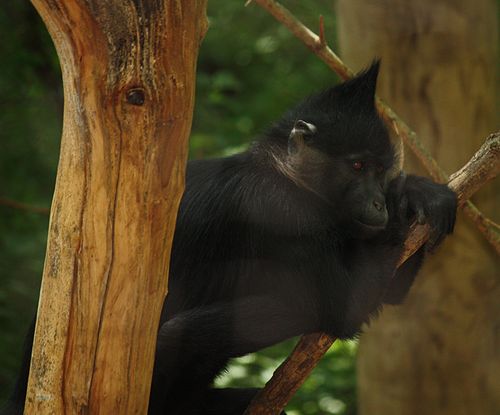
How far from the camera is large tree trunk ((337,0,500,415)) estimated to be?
5.84 metres

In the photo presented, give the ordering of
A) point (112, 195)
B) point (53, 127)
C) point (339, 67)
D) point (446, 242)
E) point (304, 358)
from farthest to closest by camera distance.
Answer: point (53, 127) < point (446, 242) < point (339, 67) < point (304, 358) < point (112, 195)

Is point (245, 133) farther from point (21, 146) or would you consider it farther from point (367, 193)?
point (367, 193)

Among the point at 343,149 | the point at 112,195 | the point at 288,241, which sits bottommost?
the point at 112,195

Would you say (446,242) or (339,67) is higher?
(339,67)

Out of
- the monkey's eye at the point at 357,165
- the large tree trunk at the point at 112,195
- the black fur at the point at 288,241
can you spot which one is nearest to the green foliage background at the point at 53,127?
the black fur at the point at 288,241

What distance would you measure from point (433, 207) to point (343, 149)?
0.60 metres

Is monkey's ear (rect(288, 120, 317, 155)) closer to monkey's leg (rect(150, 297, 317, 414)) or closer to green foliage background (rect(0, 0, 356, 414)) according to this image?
monkey's leg (rect(150, 297, 317, 414))

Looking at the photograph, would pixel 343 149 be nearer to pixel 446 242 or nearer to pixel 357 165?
pixel 357 165

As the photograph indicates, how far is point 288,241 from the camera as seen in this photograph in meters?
4.23

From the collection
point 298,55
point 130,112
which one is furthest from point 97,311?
point 298,55

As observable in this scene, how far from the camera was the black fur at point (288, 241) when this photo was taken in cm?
408

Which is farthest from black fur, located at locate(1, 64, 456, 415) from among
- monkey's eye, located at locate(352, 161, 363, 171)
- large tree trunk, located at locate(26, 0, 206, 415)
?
large tree trunk, located at locate(26, 0, 206, 415)

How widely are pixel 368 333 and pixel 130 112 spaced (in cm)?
399

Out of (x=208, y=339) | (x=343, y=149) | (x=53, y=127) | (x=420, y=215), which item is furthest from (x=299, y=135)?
(x=53, y=127)
